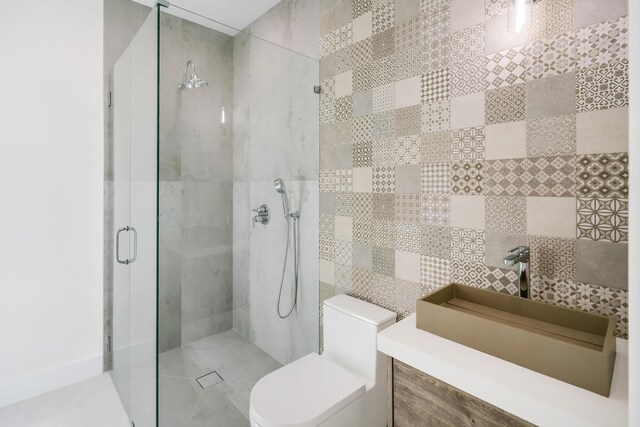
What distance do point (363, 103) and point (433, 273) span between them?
3.29ft

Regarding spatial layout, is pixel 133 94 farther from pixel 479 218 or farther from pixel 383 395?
pixel 383 395

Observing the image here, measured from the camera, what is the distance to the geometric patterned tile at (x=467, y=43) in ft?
4.44

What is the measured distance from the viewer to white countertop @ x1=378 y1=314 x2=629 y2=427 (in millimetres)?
795

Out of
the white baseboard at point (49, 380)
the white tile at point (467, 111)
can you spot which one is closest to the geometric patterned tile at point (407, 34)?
the white tile at point (467, 111)

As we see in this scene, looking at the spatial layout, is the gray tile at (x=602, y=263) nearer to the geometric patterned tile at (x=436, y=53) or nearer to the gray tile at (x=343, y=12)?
the geometric patterned tile at (x=436, y=53)

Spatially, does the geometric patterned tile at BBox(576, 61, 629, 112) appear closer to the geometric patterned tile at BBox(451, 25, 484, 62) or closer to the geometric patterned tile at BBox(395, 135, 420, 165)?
the geometric patterned tile at BBox(451, 25, 484, 62)

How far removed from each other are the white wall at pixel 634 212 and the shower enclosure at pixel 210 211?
1.55m

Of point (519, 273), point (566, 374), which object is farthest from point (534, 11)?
point (566, 374)

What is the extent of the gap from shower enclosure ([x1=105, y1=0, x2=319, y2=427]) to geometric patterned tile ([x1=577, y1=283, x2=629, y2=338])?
1.39 metres

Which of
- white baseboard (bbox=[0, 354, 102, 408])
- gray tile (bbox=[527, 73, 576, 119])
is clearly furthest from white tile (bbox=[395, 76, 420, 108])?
white baseboard (bbox=[0, 354, 102, 408])

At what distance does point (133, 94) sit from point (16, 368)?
2.02 metres

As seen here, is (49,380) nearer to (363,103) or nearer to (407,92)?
(363,103)

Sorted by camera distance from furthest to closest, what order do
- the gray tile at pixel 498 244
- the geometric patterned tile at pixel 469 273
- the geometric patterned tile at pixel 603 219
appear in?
1. the geometric patterned tile at pixel 469 273
2. the gray tile at pixel 498 244
3. the geometric patterned tile at pixel 603 219

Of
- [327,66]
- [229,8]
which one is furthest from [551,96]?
[229,8]
